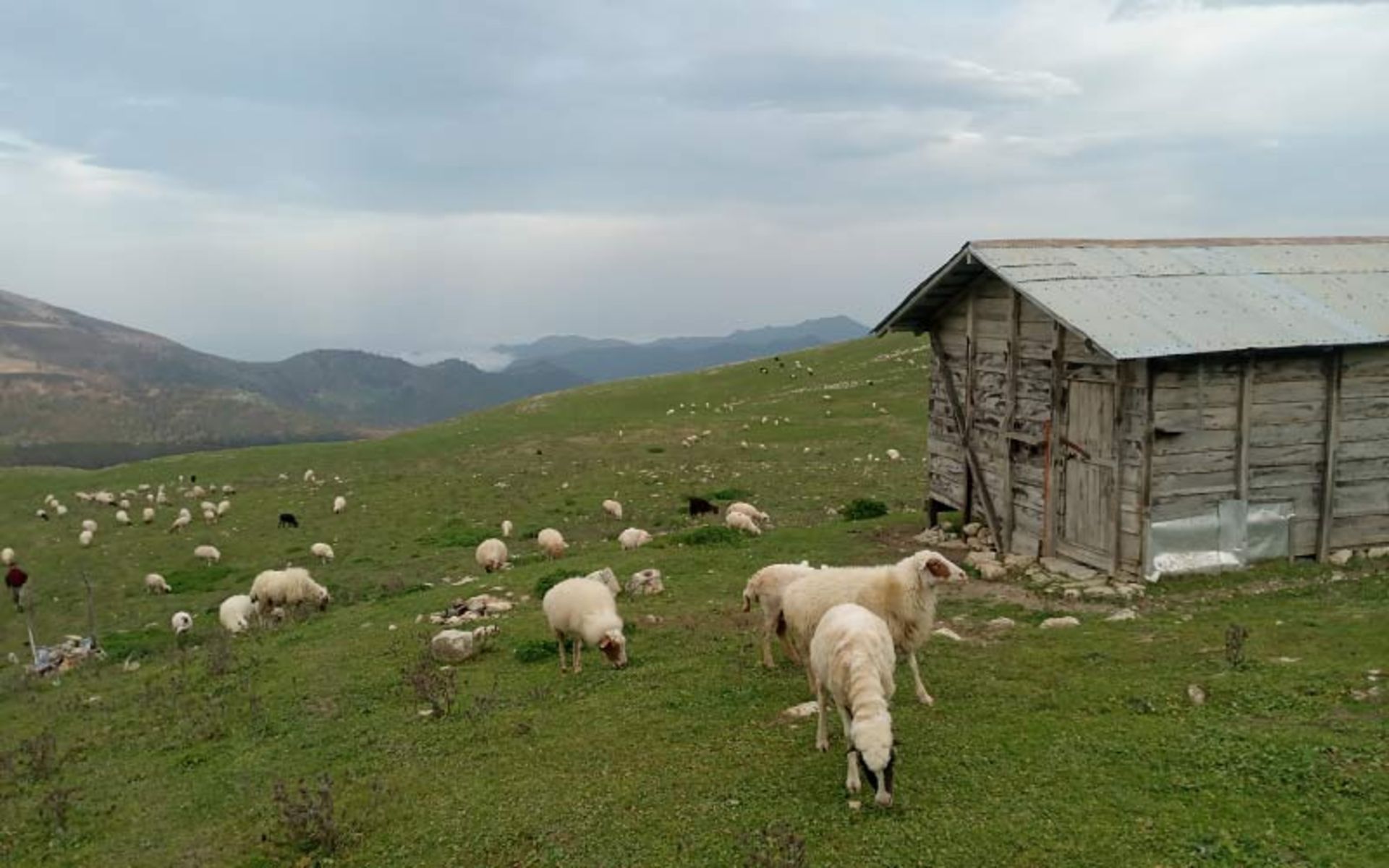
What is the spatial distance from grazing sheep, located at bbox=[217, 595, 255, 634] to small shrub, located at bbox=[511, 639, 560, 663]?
10182 mm

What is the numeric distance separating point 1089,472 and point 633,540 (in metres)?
12.3

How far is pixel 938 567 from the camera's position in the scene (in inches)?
459

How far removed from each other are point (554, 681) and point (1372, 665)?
438 inches

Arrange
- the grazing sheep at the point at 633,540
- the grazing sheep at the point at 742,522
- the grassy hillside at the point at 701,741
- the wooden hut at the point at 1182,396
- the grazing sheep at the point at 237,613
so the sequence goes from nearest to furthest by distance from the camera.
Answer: the grassy hillside at the point at 701,741 < the wooden hut at the point at 1182,396 < the grazing sheep at the point at 237,613 < the grazing sheep at the point at 633,540 < the grazing sheep at the point at 742,522

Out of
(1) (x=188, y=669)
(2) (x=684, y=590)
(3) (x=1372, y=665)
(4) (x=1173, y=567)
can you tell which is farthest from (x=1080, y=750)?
(1) (x=188, y=669)

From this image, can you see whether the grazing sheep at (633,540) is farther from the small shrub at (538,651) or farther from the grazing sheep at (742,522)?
the small shrub at (538,651)

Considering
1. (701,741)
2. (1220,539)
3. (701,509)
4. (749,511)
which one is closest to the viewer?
(701,741)

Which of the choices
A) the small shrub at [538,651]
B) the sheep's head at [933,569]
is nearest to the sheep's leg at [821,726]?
the sheep's head at [933,569]

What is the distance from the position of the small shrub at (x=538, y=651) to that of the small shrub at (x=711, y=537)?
893 cm

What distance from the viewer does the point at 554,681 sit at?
1414cm

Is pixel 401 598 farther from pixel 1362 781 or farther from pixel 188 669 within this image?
pixel 1362 781

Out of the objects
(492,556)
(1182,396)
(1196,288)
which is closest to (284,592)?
(492,556)

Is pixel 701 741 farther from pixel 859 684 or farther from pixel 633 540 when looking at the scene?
pixel 633 540

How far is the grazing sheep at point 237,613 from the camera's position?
22531mm
